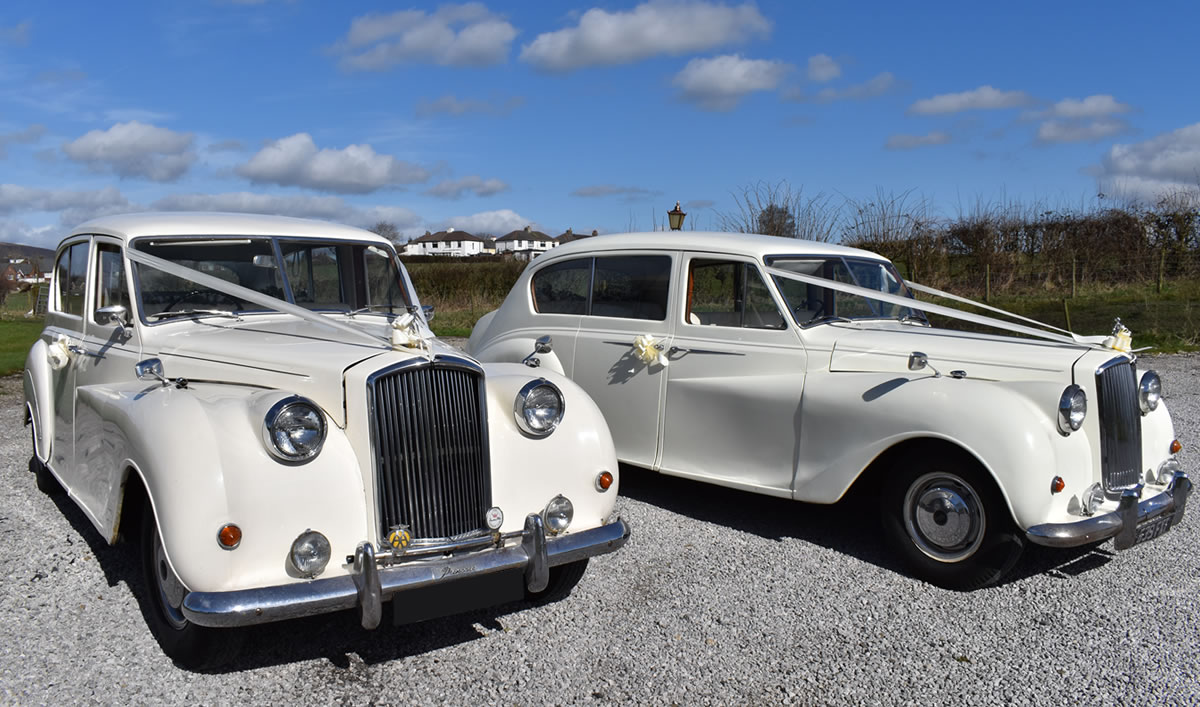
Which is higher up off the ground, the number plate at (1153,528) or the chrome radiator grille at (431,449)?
the chrome radiator grille at (431,449)

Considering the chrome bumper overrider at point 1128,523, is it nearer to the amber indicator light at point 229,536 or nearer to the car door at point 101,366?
the amber indicator light at point 229,536

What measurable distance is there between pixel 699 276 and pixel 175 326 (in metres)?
3.08

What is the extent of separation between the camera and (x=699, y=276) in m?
5.57

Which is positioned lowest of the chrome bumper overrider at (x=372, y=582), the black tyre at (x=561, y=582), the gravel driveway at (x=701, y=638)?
the gravel driveway at (x=701, y=638)

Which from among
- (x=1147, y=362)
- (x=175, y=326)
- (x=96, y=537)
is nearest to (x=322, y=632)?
(x=175, y=326)

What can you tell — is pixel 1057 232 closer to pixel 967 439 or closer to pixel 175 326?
pixel 967 439

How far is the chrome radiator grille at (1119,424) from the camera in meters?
4.23

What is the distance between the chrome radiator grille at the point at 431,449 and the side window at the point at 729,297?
2223mm

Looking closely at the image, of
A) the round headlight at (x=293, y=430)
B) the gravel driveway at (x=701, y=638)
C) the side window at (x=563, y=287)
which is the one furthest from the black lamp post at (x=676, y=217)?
the round headlight at (x=293, y=430)

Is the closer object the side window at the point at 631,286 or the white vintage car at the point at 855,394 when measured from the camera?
the white vintage car at the point at 855,394

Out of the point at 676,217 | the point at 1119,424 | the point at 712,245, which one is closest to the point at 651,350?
the point at 712,245

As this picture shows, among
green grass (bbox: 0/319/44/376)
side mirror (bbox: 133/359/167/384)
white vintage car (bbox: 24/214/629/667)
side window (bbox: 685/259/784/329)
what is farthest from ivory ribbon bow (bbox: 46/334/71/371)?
green grass (bbox: 0/319/44/376)

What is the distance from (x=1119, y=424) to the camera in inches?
170

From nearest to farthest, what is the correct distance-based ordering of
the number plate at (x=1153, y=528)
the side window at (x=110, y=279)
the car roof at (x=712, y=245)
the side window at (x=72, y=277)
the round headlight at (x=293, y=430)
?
the round headlight at (x=293, y=430)
the number plate at (x=1153, y=528)
the side window at (x=110, y=279)
the side window at (x=72, y=277)
the car roof at (x=712, y=245)
